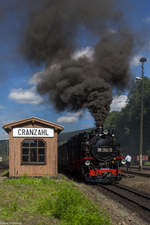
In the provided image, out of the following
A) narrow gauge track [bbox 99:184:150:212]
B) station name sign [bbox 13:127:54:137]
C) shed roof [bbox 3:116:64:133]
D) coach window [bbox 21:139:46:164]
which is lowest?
narrow gauge track [bbox 99:184:150:212]

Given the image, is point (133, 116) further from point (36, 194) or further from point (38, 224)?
point (38, 224)

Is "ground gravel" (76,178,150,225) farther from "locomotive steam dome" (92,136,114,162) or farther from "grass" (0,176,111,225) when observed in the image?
"locomotive steam dome" (92,136,114,162)

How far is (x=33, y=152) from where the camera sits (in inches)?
719

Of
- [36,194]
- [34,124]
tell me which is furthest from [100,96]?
[36,194]

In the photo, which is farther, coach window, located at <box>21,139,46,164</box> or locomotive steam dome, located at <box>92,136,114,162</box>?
coach window, located at <box>21,139,46,164</box>

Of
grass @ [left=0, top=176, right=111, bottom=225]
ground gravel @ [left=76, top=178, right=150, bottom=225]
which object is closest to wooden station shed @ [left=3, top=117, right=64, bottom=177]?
ground gravel @ [left=76, top=178, right=150, bottom=225]

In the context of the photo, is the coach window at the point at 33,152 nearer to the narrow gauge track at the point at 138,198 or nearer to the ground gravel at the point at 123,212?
the narrow gauge track at the point at 138,198

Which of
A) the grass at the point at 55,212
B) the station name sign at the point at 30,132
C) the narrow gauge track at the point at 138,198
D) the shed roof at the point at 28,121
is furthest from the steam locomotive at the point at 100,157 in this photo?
the grass at the point at 55,212

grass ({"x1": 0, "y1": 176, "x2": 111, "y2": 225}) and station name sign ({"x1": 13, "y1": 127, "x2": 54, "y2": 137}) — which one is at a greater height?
station name sign ({"x1": 13, "y1": 127, "x2": 54, "y2": 137})

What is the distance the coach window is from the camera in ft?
59.6

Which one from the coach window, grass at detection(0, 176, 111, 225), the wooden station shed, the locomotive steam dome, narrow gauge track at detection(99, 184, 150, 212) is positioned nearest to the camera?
grass at detection(0, 176, 111, 225)

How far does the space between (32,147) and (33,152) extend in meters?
0.32

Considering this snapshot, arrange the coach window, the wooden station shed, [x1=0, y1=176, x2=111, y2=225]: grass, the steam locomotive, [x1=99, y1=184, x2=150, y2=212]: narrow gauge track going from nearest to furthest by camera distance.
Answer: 1. [x1=0, y1=176, x2=111, y2=225]: grass
2. [x1=99, y1=184, x2=150, y2=212]: narrow gauge track
3. the steam locomotive
4. the wooden station shed
5. the coach window

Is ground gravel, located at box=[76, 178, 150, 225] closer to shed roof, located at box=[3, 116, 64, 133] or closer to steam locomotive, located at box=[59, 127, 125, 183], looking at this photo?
steam locomotive, located at box=[59, 127, 125, 183]
